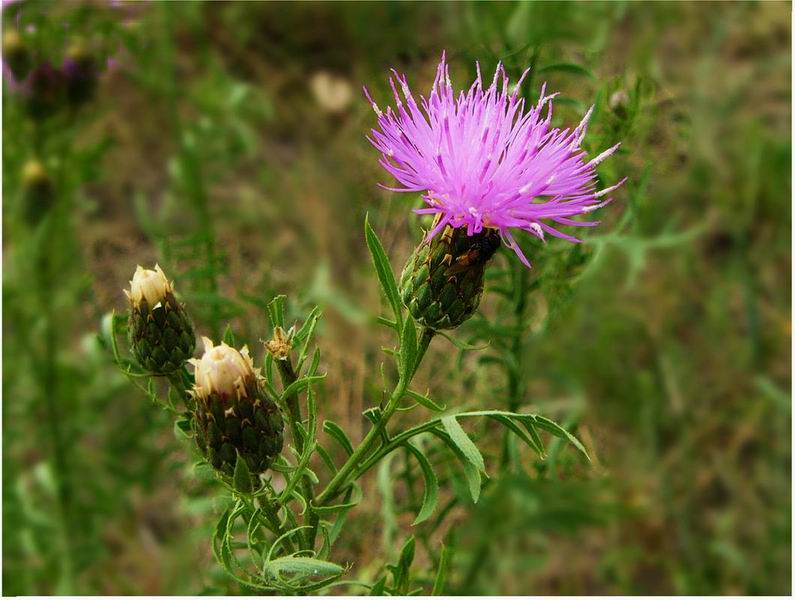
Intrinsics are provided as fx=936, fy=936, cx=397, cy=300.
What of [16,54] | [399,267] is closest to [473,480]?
[399,267]

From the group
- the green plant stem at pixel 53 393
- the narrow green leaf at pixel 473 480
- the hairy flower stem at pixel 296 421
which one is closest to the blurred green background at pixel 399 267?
the green plant stem at pixel 53 393

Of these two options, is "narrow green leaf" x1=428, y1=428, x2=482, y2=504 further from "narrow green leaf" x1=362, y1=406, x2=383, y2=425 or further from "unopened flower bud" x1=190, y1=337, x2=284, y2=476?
"unopened flower bud" x1=190, y1=337, x2=284, y2=476

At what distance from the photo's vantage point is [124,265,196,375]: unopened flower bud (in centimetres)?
133

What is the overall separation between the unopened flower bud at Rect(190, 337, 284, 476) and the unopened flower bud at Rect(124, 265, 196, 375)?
13 cm

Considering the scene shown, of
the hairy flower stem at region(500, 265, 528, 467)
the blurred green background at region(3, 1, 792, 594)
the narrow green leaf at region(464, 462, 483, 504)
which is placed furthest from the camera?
the blurred green background at region(3, 1, 792, 594)

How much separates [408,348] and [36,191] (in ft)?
5.44

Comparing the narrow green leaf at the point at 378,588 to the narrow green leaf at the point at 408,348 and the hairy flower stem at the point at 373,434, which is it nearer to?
the hairy flower stem at the point at 373,434

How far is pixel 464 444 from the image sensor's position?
112 centimetres

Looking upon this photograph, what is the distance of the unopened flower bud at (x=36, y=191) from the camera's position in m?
2.44

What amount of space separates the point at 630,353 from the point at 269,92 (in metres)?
1.93

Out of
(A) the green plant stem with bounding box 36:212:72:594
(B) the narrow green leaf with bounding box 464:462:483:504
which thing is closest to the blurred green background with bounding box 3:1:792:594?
(A) the green plant stem with bounding box 36:212:72:594

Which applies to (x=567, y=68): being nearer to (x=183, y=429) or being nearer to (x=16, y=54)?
(x=183, y=429)

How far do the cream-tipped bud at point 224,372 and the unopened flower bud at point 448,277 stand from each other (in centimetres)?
23

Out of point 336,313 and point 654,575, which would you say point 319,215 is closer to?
point 336,313
